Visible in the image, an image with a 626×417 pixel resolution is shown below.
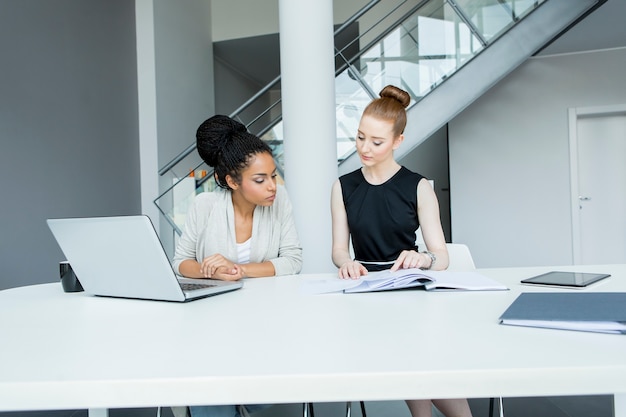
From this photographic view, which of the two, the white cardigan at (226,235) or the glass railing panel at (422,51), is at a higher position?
the glass railing panel at (422,51)

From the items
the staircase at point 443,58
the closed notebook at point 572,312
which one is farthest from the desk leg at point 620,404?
the staircase at point 443,58

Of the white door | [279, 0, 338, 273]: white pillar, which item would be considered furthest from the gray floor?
the white door

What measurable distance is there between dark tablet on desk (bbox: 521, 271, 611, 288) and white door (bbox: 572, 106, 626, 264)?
15.7 ft

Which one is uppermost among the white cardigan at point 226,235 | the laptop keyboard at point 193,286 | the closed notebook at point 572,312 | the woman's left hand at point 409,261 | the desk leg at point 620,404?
the white cardigan at point 226,235

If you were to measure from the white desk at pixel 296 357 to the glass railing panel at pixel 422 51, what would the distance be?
342 cm

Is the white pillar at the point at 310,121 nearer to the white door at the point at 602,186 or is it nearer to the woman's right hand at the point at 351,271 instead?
the woman's right hand at the point at 351,271

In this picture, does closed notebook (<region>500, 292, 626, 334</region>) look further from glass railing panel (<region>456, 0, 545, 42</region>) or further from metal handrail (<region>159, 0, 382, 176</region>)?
glass railing panel (<region>456, 0, 545, 42</region>)

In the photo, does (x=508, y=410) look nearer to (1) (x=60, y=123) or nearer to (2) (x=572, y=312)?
(2) (x=572, y=312)

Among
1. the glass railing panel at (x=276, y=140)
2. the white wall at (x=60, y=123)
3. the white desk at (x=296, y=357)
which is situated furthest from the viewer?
the glass railing panel at (x=276, y=140)

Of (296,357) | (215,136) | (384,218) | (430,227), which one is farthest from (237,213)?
(296,357)

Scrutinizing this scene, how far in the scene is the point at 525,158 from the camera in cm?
557

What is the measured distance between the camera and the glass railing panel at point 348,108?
13.3 feet

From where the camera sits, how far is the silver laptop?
1041mm

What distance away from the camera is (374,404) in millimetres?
2084
